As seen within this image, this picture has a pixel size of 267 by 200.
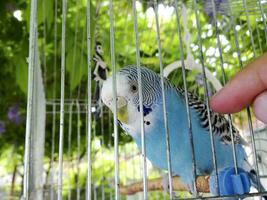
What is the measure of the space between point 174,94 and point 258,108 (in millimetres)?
334

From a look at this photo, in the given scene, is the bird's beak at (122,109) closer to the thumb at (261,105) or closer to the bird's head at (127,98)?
the bird's head at (127,98)

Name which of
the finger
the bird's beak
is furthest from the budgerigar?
the finger

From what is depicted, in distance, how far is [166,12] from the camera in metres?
1.11

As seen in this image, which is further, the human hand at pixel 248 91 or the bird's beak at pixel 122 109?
the bird's beak at pixel 122 109

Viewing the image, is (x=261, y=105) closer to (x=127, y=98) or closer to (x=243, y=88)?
(x=243, y=88)

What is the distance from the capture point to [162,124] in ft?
1.72

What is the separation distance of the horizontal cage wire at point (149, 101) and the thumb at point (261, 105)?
83mm

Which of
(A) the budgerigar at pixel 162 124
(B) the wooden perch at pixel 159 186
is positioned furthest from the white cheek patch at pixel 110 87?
(B) the wooden perch at pixel 159 186

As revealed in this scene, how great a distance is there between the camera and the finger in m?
0.23

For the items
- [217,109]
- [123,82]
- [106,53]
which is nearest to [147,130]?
[123,82]

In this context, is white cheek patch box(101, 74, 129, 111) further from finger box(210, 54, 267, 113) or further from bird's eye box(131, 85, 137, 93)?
finger box(210, 54, 267, 113)

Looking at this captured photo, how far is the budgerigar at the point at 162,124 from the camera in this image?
1.66 ft

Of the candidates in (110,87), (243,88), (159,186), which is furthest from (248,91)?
(159,186)

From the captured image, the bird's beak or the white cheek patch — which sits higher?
the white cheek patch
